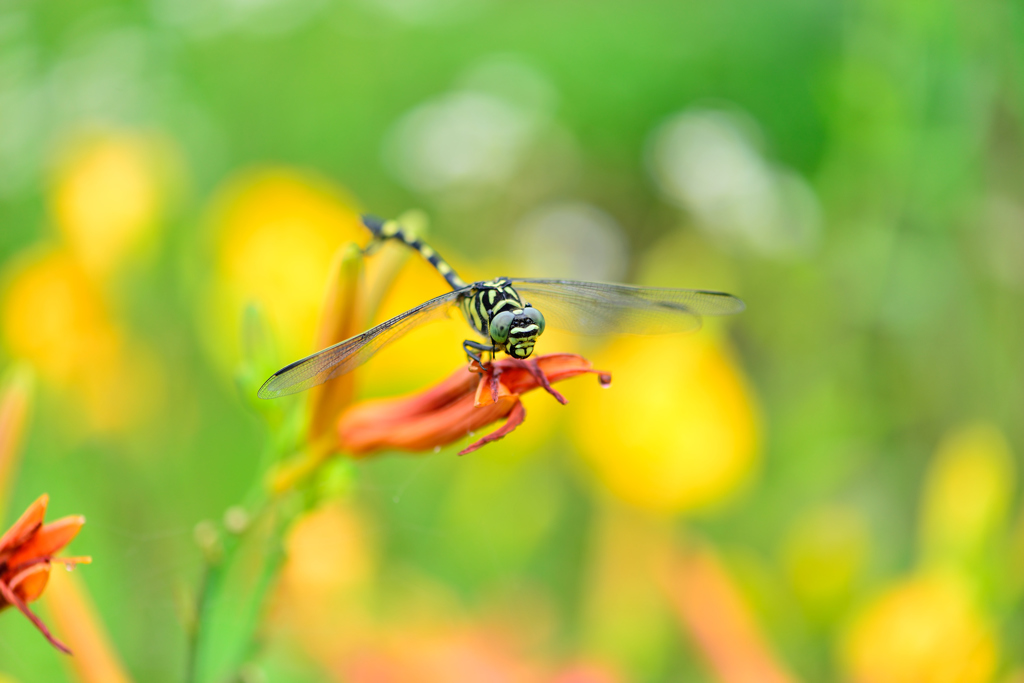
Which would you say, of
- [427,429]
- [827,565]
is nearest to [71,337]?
[427,429]

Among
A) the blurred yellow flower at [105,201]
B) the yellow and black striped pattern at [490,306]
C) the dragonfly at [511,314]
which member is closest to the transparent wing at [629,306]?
the dragonfly at [511,314]

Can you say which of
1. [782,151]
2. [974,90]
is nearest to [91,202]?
[974,90]

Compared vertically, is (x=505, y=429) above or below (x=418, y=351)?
above

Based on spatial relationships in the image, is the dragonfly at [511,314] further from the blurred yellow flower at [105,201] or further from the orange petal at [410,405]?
the blurred yellow flower at [105,201]

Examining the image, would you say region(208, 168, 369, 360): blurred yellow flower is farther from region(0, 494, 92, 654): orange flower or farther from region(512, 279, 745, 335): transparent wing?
region(0, 494, 92, 654): orange flower

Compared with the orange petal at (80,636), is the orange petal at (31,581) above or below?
above

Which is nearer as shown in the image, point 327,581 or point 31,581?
point 31,581

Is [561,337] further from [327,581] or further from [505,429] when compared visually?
[505,429]

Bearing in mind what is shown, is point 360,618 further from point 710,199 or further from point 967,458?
point 710,199
